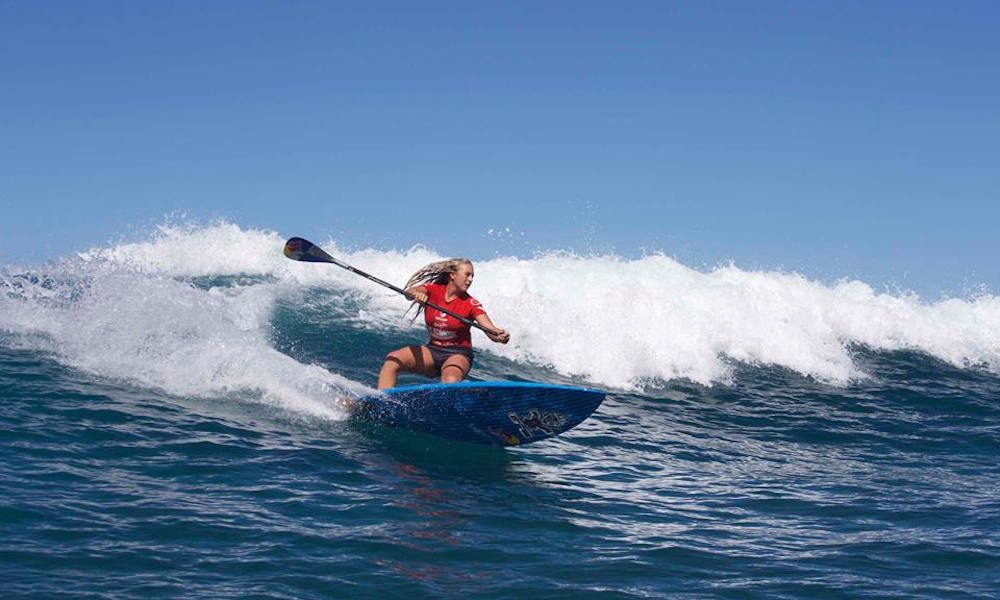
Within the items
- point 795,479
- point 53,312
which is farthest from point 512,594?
point 53,312

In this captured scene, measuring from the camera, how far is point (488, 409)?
7781 mm

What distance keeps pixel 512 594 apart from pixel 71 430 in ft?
15.5

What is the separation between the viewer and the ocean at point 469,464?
191 inches

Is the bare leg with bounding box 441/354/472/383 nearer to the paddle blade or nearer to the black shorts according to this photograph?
the black shorts

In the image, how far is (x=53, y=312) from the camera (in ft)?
40.3

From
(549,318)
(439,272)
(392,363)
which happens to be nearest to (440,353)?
(392,363)

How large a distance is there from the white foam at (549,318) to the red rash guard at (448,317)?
4.95 feet

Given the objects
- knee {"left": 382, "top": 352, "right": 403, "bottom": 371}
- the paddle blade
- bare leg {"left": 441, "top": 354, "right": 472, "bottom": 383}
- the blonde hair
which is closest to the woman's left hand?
bare leg {"left": 441, "top": 354, "right": 472, "bottom": 383}

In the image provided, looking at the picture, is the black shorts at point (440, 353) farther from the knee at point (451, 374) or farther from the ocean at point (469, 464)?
the ocean at point (469, 464)

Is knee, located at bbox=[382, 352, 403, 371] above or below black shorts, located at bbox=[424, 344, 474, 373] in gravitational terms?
below

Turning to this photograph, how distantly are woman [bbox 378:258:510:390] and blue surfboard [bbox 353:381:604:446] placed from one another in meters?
0.67

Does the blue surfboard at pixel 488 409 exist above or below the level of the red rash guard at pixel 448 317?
below

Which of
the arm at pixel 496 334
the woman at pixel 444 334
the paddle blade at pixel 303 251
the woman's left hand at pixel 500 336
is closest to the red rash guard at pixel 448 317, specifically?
the woman at pixel 444 334

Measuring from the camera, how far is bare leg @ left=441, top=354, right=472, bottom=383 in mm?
8703
